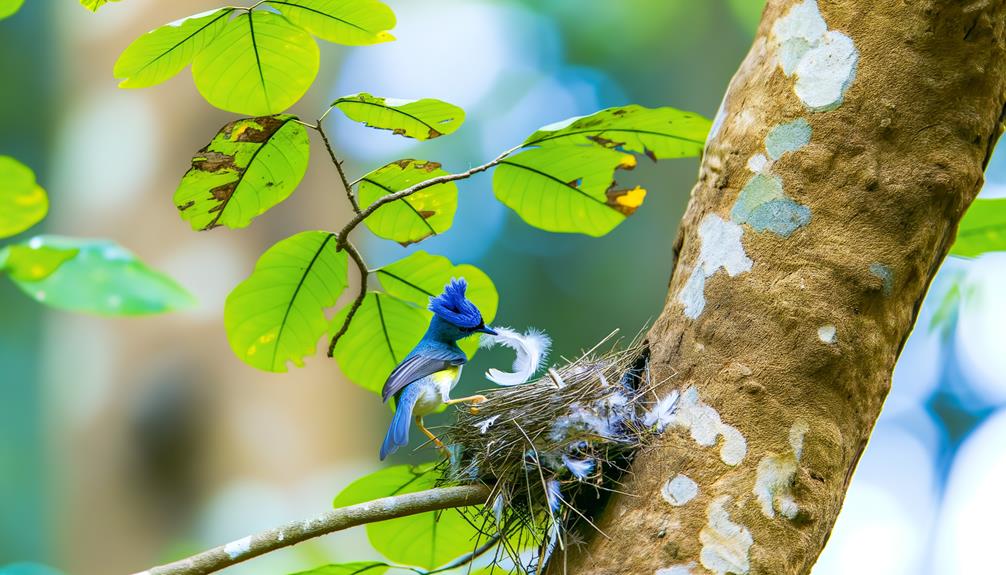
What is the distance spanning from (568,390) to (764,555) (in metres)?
0.55

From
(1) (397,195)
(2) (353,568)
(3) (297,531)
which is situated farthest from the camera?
(2) (353,568)

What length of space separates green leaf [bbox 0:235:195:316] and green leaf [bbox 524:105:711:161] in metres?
0.90

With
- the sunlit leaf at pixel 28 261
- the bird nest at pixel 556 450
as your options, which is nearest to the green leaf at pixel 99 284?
the sunlit leaf at pixel 28 261

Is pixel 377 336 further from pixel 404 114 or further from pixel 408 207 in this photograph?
pixel 404 114

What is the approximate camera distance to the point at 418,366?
201 cm

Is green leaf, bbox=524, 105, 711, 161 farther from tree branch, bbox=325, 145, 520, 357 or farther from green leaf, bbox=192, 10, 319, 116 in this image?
green leaf, bbox=192, 10, 319, 116

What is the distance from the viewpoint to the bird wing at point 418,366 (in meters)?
1.96

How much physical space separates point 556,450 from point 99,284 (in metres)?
1.05

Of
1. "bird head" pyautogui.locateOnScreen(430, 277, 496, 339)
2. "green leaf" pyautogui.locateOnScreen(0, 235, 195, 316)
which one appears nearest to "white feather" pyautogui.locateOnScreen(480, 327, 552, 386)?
"bird head" pyautogui.locateOnScreen(430, 277, 496, 339)

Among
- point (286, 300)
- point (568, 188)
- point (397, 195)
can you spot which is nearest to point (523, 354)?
point (568, 188)

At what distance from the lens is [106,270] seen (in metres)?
1.83

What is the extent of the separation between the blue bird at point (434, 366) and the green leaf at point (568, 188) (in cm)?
27

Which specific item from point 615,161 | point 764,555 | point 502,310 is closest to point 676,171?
point 502,310

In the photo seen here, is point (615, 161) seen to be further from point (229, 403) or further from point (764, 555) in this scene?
point (229, 403)
